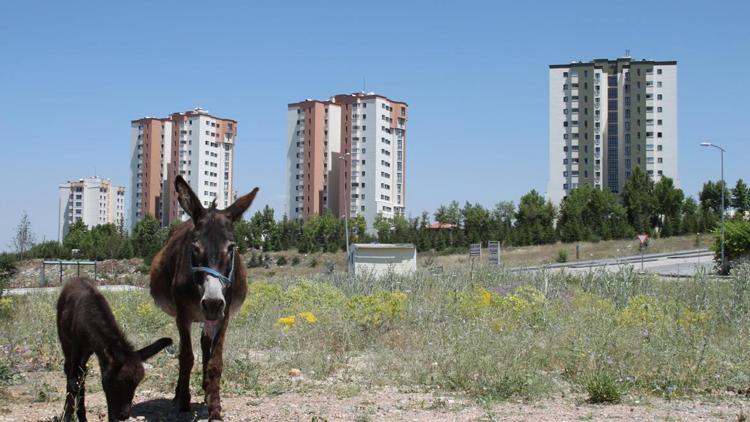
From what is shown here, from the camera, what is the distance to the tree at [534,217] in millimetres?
79812

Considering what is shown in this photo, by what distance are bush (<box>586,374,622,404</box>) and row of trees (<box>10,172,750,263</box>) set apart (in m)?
68.1

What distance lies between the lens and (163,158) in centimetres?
13738

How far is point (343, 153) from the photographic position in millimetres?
124875

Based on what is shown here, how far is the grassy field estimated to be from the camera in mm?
8078

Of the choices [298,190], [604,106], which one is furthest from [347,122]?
[604,106]

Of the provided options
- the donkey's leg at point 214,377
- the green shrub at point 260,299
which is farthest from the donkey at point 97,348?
the green shrub at point 260,299

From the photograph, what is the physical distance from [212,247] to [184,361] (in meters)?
1.47

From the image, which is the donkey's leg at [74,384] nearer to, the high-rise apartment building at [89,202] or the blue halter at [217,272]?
the blue halter at [217,272]

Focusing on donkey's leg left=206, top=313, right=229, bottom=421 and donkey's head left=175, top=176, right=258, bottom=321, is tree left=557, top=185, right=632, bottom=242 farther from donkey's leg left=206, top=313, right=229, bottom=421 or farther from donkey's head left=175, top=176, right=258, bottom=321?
donkey's head left=175, top=176, right=258, bottom=321

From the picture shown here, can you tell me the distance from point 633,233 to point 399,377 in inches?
2949

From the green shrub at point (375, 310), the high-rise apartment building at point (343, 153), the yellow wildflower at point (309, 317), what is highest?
the high-rise apartment building at point (343, 153)

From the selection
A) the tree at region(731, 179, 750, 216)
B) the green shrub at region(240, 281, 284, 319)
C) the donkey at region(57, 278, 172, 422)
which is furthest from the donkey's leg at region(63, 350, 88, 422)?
the tree at region(731, 179, 750, 216)

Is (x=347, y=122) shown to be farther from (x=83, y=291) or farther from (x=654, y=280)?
(x=83, y=291)

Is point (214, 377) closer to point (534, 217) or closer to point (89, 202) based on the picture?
point (534, 217)
